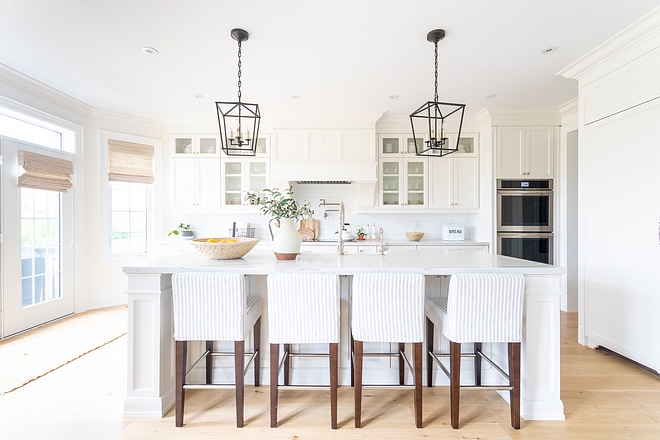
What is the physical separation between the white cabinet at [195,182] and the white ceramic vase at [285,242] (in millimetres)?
2576

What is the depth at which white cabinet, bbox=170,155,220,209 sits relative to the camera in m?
4.42

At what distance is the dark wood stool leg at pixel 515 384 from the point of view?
179 cm

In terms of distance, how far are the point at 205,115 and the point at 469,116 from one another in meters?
3.59

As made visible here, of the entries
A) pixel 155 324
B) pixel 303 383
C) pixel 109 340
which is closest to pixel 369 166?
pixel 303 383

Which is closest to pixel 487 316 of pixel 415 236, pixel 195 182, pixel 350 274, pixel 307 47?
pixel 350 274

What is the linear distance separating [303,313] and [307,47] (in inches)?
82.5

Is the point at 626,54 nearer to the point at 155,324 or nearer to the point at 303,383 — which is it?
the point at 303,383

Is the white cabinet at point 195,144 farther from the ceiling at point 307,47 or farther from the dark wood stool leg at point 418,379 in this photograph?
the dark wood stool leg at point 418,379

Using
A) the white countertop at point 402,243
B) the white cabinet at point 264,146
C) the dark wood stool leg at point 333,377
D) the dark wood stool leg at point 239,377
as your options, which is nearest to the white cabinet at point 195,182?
the white cabinet at point 264,146

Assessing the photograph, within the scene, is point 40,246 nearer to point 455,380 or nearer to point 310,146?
point 310,146

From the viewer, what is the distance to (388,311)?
1781 mm

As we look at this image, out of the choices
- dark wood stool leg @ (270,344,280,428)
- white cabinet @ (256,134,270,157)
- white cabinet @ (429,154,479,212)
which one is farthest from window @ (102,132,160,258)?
white cabinet @ (429,154,479,212)

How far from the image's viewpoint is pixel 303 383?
223 centimetres

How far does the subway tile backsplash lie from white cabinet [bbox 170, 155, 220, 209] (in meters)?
0.30
